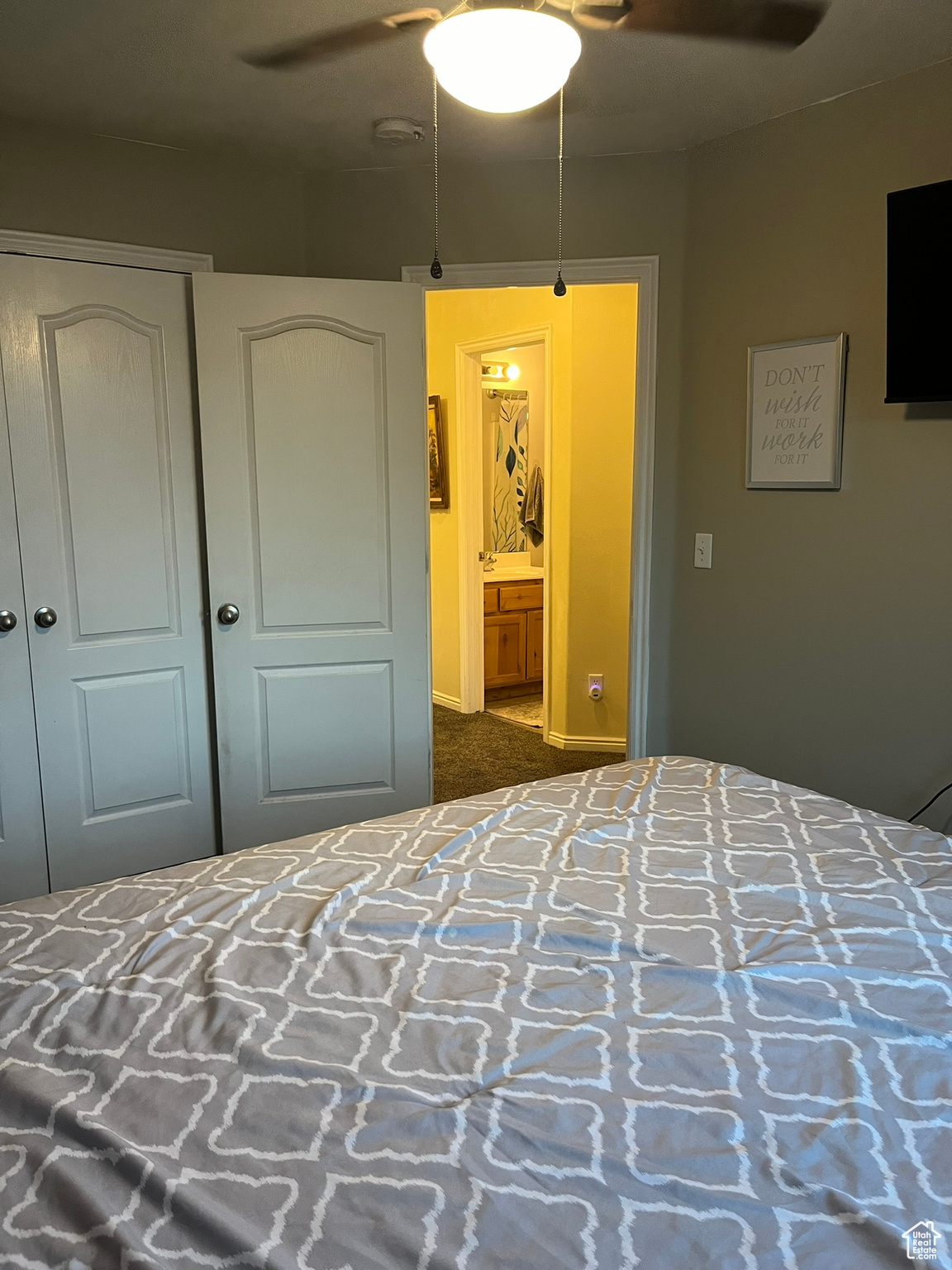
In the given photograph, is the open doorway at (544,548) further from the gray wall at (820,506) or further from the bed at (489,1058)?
the bed at (489,1058)

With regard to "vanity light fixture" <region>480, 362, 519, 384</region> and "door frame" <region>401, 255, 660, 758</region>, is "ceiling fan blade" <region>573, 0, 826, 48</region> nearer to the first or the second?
"door frame" <region>401, 255, 660, 758</region>

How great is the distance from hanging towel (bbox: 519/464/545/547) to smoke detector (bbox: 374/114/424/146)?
329cm

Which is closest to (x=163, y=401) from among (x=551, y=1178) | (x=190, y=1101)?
(x=190, y=1101)

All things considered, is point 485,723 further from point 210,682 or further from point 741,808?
point 741,808

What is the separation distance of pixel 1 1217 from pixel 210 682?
2.37 m

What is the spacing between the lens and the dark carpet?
4227mm

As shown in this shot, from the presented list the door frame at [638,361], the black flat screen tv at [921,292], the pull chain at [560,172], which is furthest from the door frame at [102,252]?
the black flat screen tv at [921,292]

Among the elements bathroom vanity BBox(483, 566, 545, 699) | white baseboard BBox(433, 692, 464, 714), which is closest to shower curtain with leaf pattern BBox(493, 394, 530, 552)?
bathroom vanity BBox(483, 566, 545, 699)

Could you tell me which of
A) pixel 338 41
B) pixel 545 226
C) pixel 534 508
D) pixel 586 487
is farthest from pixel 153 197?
pixel 534 508

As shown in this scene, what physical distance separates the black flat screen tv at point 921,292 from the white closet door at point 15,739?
253cm

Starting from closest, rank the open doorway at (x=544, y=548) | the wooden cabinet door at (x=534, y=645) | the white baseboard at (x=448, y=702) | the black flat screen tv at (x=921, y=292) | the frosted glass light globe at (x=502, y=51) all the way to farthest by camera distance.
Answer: the frosted glass light globe at (x=502, y=51) < the black flat screen tv at (x=921, y=292) < the open doorway at (x=544, y=548) < the white baseboard at (x=448, y=702) < the wooden cabinet door at (x=534, y=645)

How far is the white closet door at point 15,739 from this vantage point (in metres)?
2.73

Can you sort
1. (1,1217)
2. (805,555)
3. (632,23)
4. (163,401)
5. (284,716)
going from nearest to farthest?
(1,1217)
(632,23)
(805,555)
(163,401)
(284,716)

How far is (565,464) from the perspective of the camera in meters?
4.50
